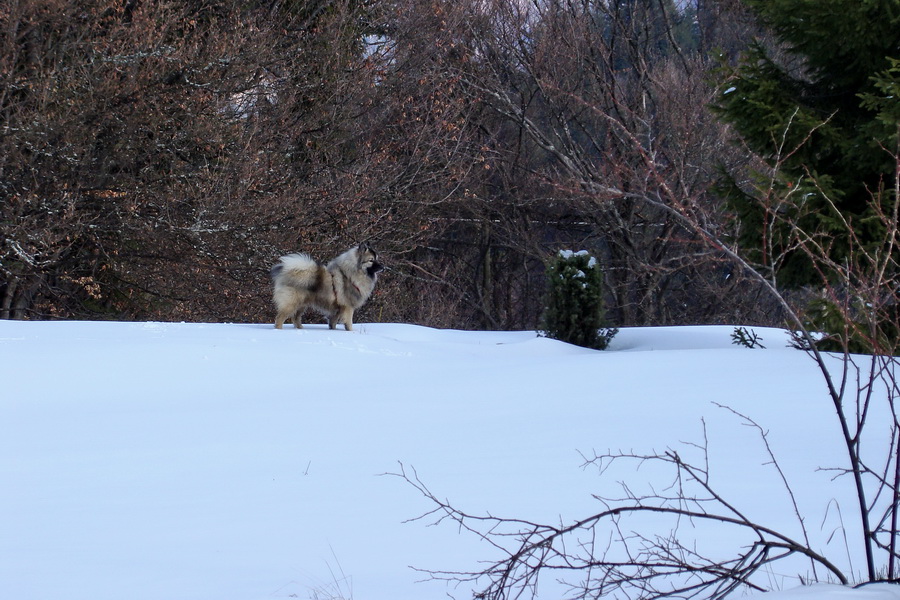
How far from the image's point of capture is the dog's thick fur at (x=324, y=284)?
1143 cm

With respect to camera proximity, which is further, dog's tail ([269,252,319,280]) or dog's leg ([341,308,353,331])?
dog's leg ([341,308,353,331])

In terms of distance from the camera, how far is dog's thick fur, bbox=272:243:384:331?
1143 cm

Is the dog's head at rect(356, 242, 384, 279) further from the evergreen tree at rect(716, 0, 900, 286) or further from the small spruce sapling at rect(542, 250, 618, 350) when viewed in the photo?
the evergreen tree at rect(716, 0, 900, 286)

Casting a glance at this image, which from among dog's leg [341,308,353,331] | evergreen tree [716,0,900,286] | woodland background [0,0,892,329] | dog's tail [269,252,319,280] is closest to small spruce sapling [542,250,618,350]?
woodland background [0,0,892,329]

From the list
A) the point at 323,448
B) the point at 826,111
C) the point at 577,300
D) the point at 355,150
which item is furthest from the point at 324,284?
the point at 355,150

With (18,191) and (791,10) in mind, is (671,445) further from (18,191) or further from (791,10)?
(18,191)

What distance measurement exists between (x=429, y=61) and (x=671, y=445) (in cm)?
1495

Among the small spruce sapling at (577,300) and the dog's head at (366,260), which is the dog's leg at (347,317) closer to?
the dog's head at (366,260)

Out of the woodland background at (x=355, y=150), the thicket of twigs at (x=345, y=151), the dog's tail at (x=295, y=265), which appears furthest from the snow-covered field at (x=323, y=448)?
the woodland background at (x=355, y=150)

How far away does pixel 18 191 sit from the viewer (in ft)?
44.1

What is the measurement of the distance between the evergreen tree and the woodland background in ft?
1.35

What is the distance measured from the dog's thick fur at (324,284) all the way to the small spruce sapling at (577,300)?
2.65m

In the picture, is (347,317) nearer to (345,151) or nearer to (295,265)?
(295,265)

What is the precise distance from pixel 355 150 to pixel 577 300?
8051mm
